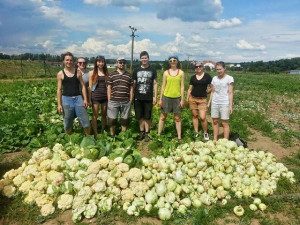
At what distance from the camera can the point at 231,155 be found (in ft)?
16.1

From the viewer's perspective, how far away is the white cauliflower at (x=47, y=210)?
3.68 m

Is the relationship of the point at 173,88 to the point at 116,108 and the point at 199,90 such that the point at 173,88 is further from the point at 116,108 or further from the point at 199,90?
the point at 116,108

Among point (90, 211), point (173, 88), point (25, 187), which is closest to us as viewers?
point (90, 211)

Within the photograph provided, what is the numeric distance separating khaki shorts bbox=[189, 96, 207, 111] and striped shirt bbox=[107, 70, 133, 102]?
1676 millimetres

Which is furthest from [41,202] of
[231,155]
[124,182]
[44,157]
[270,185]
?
[270,185]

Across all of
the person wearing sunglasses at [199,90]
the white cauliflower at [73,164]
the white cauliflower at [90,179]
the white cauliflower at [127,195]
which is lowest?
the white cauliflower at [127,195]

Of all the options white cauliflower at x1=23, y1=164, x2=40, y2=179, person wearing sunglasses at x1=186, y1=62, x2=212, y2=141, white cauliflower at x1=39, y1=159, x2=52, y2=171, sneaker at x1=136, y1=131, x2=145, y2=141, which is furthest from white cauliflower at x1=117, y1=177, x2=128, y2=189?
person wearing sunglasses at x1=186, y1=62, x2=212, y2=141

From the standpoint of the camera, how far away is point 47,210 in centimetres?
369

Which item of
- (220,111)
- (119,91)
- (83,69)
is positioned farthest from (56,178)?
(220,111)

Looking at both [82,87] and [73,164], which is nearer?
[73,164]

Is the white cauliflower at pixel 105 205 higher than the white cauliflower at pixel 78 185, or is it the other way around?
the white cauliflower at pixel 78 185

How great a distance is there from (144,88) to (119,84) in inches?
23.6

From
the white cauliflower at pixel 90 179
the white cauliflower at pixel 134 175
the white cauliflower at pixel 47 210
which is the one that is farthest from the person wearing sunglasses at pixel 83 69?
the white cauliflower at pixel 47 210

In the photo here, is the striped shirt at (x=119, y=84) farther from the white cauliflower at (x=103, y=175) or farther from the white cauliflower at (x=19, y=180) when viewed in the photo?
the white cauliflower at (x=19, y=180)
